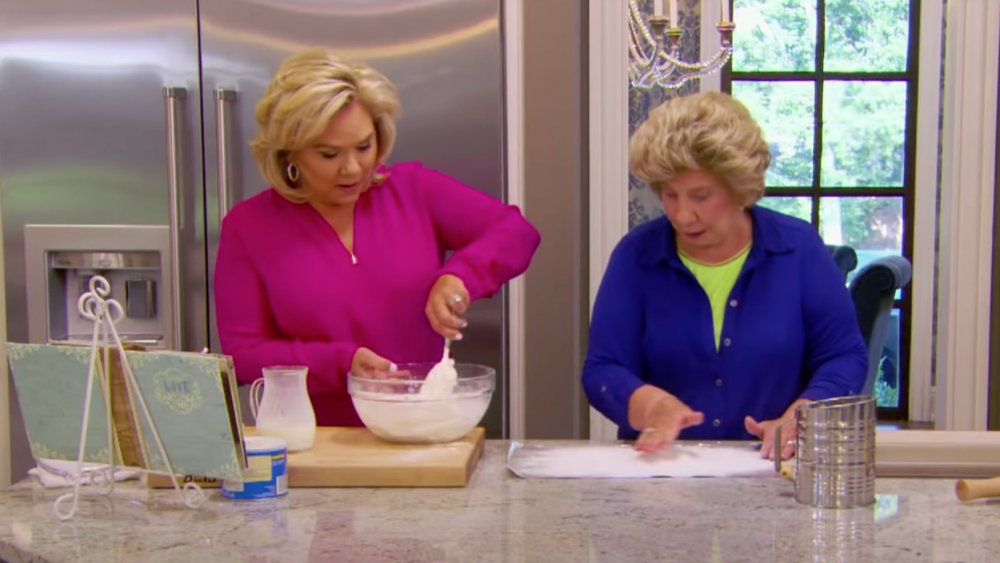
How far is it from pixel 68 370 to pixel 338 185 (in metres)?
0.65

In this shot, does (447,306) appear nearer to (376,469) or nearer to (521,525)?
(376,469)

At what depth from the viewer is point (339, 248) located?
2.03 m

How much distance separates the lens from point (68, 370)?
148cm

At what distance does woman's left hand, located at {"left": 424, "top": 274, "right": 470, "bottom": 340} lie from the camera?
6.12 feet

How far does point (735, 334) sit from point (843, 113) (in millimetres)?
4945

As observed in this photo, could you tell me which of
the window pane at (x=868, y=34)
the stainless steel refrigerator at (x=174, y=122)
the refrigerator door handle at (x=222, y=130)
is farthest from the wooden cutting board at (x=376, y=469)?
the window pane at (x=868, y=34)

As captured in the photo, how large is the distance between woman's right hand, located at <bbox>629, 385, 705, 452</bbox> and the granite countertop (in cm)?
13

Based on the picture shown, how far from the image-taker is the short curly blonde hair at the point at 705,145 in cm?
188

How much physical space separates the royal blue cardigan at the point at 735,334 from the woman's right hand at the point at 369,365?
0.37 meters

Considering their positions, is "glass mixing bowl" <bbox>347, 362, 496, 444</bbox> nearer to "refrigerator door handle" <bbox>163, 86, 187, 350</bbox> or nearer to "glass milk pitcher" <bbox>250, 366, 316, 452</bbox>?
"glass milk pitcher" <bbox>250, 366, 316, 452</bbox>

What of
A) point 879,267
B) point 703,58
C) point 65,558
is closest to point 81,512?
point 65,558

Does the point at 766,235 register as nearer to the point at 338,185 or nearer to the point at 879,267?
the point at 338,185

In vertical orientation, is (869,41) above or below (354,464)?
above

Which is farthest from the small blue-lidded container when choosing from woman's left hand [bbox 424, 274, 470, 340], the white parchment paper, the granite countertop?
woman's left hand [bbox 424, 274, 470, 340]
